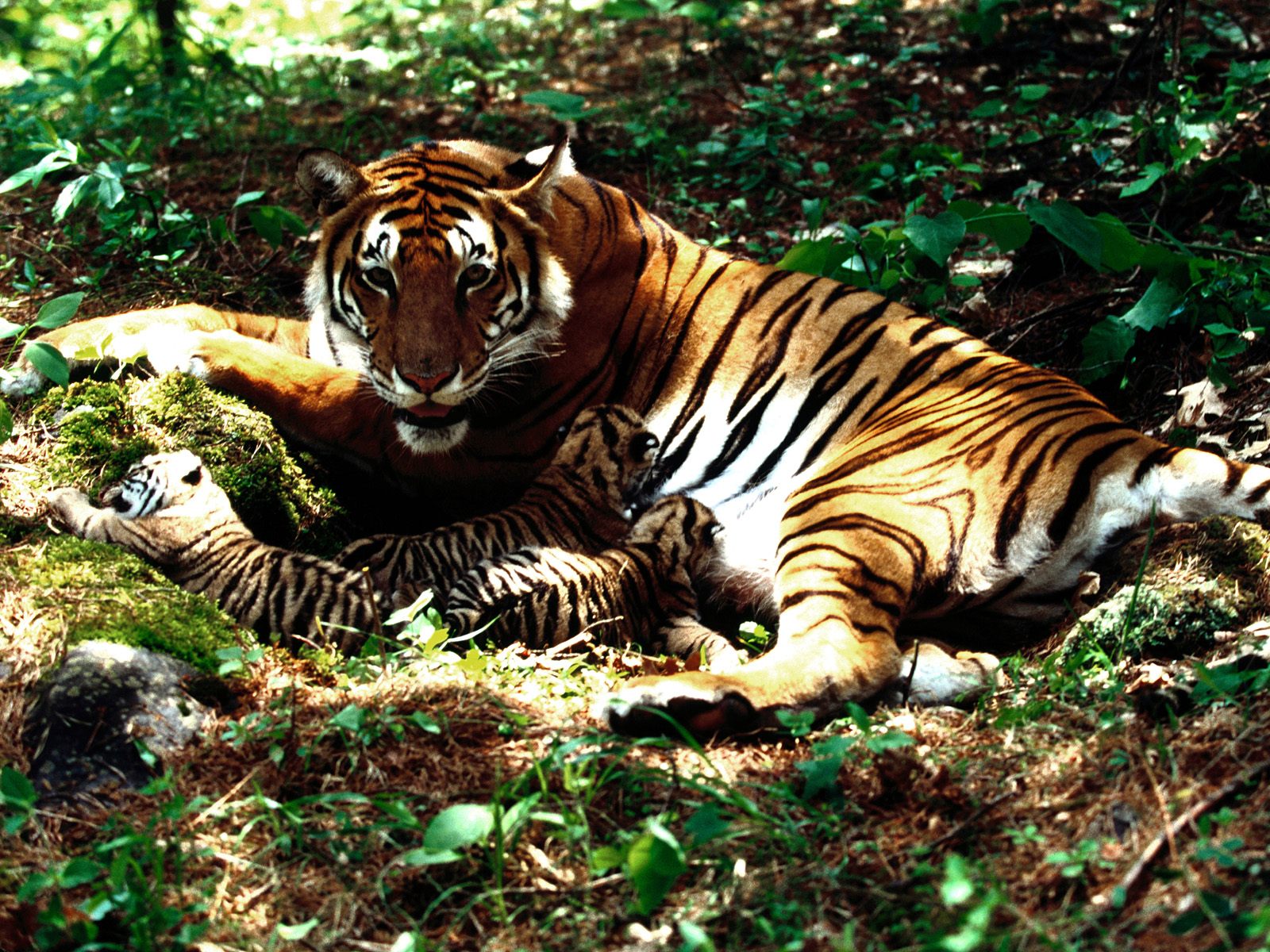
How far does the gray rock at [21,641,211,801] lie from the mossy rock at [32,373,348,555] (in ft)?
3.47

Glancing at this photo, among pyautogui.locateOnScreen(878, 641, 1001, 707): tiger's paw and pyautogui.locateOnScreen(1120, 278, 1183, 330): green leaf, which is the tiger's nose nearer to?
pyautogui.locateOnScreen(878, 641, 1001, 707): tiger's paw

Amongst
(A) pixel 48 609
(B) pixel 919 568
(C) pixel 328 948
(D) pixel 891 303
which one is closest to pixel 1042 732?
(B) pixel 919 568

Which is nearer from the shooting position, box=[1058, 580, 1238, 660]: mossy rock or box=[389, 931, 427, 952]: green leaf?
box=[389, 931, 427, 952]: green leaf

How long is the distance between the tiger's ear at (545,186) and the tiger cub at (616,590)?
1.08m

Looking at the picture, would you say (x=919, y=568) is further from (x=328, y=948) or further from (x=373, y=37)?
(x=373, y=37)

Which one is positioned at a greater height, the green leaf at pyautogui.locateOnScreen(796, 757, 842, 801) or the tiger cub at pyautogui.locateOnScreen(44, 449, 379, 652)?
the green leaf at pyautogui.locateOnScreen(796, 757, 842, 801)

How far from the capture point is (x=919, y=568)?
129 inches

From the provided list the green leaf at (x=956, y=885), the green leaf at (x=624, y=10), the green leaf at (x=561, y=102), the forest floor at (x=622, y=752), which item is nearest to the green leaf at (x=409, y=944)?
the forest floor at (x=622, y=752)

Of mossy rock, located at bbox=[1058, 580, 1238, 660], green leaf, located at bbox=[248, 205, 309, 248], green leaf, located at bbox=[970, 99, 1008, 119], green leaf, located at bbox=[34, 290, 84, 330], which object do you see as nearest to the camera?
mossy rock, located at bbox=[1058, 580, 1238, 660]

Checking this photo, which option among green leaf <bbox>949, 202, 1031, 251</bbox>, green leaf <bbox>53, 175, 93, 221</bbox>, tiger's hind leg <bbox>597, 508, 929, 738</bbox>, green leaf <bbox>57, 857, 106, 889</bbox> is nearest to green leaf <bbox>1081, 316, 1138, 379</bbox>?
green leaf <bbox>949, 202, 1031, 251</bbox>

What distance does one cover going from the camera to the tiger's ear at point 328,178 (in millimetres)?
3879

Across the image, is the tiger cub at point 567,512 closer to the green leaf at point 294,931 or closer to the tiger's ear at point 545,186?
the tiger's ear at point 545,186

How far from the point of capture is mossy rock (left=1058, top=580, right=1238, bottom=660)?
→ 9.93ft

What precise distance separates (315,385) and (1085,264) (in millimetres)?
3308
